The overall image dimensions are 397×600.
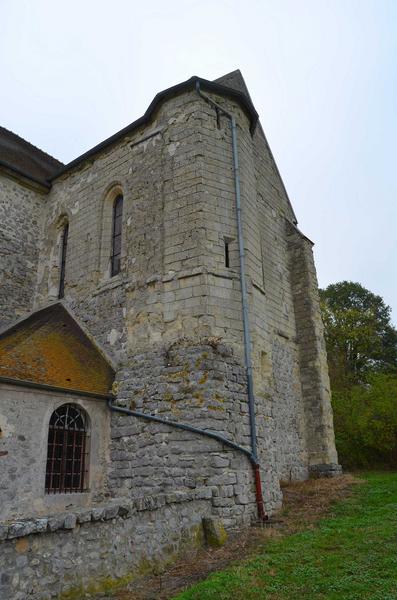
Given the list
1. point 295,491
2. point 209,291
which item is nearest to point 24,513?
point 209,291

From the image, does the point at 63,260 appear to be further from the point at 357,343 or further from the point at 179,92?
the point at 357,343

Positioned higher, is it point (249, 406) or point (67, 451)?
point (249, 406)

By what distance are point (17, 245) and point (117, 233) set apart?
3.54 meters

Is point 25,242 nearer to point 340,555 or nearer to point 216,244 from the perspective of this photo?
point 216,244

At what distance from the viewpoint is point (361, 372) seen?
2611cm

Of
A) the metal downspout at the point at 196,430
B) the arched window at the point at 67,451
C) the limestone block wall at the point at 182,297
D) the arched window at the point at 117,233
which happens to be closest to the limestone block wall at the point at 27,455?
the arched window at the point at 67,451

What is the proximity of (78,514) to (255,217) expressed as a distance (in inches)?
313

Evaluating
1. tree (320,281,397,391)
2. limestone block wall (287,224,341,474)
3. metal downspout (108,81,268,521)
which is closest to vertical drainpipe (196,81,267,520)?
metal downspout (108,81,268,521)

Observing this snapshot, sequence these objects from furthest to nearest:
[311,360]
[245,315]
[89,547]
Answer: [311,360]
[245,315]
[89,547]

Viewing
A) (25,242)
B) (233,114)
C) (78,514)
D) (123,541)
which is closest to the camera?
(78,514)

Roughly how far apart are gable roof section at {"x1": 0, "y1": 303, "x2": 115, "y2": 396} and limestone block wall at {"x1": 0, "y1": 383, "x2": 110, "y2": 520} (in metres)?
0.31

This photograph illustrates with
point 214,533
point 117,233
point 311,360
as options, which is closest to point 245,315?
point 214,533

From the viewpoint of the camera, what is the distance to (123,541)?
17.6 ft

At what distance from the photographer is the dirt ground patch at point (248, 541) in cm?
517
